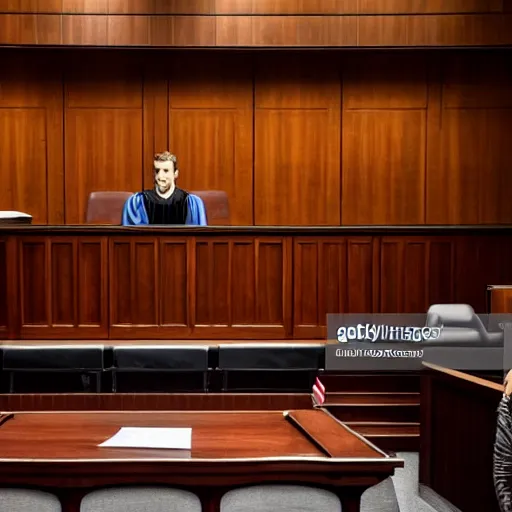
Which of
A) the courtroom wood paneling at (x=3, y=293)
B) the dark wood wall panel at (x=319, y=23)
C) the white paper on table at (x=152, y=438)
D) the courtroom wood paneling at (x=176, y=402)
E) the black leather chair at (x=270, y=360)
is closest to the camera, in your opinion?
the white paper on table at (x=152, y=438)

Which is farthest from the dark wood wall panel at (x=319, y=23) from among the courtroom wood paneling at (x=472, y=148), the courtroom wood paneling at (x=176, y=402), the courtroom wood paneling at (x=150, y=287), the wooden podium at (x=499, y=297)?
the courtroom wood paneling at (x=176, y=402)

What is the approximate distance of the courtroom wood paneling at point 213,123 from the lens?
Answer: 8648 millimetres

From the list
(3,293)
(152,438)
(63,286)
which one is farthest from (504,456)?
(3,293)

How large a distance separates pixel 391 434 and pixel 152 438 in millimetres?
3321

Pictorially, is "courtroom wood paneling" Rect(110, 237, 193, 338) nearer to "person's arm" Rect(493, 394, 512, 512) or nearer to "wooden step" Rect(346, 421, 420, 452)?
"wooden step" Rect(346, 421, 420, 452)

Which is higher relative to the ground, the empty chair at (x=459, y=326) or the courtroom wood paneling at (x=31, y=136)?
the courtroom wood paneling at (x=31, y=136)

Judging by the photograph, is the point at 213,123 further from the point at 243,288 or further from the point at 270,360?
the point at 270,360

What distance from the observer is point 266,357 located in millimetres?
5629

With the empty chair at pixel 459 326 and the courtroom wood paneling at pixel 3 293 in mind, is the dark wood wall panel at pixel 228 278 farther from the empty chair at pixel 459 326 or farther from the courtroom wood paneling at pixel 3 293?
the empty chair at pixel 459 326

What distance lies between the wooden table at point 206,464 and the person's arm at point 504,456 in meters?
0.76

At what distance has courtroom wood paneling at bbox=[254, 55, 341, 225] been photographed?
28.4 feet

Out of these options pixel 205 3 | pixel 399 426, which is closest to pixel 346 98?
pixel 205 3

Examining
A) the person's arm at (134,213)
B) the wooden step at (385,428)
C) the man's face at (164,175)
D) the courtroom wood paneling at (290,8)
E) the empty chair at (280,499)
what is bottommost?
the wooden step at (385,428)

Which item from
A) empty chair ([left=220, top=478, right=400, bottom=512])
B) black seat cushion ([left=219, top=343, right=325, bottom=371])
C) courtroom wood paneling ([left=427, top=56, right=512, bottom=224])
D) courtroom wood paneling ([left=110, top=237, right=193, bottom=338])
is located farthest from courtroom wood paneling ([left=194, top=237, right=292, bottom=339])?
empty chair ([left=220, top=478, right=400, bottom=512])
